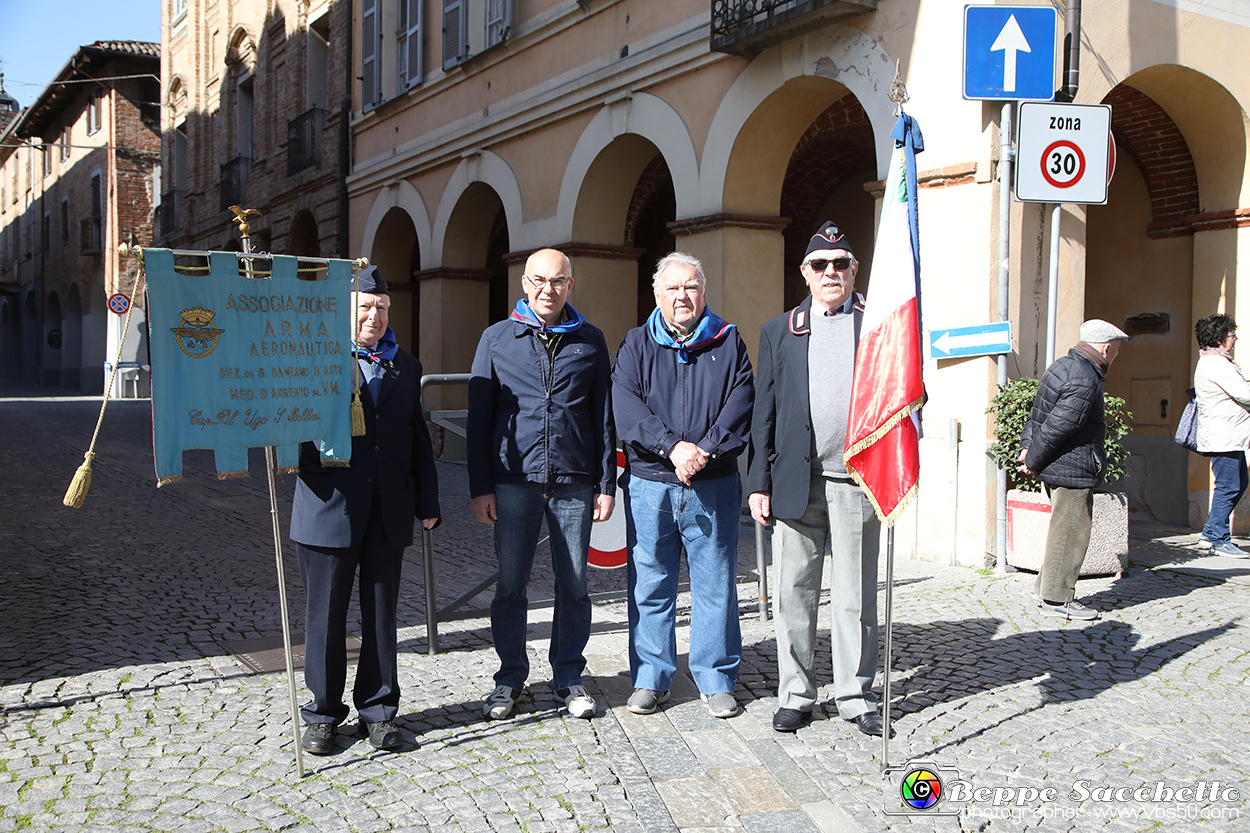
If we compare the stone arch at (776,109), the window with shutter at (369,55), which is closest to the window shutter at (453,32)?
the window with shutter at (369,55)

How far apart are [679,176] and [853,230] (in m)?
2.75

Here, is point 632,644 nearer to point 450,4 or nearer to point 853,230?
point 853,230

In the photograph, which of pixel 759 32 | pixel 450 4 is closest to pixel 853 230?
pixel 759 32

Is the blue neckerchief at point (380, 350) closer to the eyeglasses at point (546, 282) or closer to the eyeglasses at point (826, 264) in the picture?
the eyeglasses at point (546, 282)

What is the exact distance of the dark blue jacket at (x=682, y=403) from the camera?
402 cm

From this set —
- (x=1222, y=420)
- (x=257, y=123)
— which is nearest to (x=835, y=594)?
(x=1222, y=420)

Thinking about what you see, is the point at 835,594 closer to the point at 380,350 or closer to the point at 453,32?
the point at 380,350

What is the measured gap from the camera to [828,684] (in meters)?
4.49

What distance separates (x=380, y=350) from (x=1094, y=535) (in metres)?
5.11

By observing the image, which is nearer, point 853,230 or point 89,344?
point 853,230

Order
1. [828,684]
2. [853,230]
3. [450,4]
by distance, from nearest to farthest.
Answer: [828,684], [853,230], [450,4]

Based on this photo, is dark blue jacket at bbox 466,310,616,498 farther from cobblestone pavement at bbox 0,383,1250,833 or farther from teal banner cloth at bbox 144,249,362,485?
cobblestone pavement at bbox 0,383,1250,833

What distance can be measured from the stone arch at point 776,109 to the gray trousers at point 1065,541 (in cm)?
321

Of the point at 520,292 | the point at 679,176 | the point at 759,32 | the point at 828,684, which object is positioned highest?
the point at 759,32
